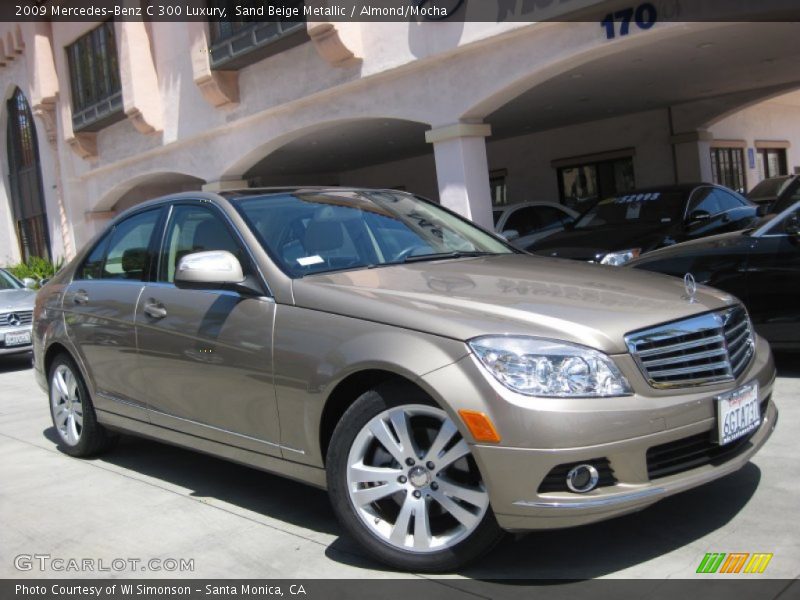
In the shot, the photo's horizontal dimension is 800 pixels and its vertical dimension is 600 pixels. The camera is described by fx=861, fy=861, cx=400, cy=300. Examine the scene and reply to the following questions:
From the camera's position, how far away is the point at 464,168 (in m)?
12.0

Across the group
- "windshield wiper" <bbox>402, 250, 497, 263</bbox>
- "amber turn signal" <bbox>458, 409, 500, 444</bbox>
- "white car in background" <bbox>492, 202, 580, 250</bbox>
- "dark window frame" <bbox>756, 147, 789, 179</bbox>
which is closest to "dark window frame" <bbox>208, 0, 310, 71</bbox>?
"white car in background" <bbox>492, 202, 580, 250</bbox>

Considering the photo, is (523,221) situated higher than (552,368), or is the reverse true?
(523,221)

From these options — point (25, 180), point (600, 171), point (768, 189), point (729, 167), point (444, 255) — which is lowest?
point (768, 189)

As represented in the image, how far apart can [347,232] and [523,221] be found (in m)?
8.40

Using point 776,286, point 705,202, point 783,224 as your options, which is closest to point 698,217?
point 705,202

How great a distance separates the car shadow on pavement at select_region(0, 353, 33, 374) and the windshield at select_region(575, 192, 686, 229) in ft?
24.9

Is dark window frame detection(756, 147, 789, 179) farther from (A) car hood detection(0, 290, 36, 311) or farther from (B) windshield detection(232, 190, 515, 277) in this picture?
(B) windshield detection(232, 190, 515, 277)

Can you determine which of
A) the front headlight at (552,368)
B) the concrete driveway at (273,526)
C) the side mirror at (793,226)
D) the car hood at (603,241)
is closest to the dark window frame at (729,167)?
the car hood at (603,241)

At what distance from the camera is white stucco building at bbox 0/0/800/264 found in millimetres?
11648

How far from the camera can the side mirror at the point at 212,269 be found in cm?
401

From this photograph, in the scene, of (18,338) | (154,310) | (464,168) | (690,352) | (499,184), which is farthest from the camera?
(499,184)

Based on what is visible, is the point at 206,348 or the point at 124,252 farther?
the point at 124,252

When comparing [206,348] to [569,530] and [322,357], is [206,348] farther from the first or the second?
[569,530]

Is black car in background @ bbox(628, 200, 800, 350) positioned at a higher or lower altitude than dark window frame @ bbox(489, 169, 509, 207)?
lower
